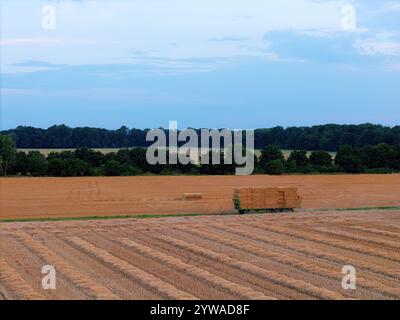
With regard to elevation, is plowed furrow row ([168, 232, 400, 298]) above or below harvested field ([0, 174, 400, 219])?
below

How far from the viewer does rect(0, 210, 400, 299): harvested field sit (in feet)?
45.4

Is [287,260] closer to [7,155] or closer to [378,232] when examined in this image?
[378,232]

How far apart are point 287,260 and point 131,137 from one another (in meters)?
61.1

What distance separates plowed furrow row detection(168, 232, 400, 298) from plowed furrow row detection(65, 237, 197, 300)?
2.27 m

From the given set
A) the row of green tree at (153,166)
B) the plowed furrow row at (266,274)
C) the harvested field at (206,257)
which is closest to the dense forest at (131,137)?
the row of green tree at (153,166)

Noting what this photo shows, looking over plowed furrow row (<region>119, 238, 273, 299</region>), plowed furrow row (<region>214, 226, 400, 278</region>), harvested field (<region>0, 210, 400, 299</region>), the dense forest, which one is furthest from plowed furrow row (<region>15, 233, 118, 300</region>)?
the dense forest

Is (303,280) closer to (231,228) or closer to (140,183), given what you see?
(231,228)

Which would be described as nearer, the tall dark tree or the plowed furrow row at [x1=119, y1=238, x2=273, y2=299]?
the plowed furrow row at [x1=119, y1=238, x2=273, y2=299]

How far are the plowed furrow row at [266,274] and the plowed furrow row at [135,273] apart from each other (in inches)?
85.8

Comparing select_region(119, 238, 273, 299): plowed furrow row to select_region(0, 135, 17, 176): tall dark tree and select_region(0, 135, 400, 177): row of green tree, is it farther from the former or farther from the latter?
select_region(0, 135, 17, 176): tall dark tree

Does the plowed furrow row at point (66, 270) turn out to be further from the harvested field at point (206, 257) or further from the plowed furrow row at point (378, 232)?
the plowed furrow row at point (378, 232)

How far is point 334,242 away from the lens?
20.3m

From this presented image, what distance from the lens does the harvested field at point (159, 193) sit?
30.5 meters
